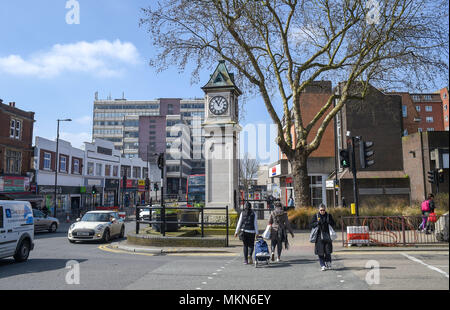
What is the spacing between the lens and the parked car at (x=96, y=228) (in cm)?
1573

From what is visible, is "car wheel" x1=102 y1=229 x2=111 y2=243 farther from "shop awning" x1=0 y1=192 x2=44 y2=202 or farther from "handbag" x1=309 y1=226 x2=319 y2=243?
"shop awning" x1=0 y1=192 x2=44 y2=202

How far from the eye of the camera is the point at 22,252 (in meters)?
10.6

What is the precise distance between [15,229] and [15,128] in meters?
28.9

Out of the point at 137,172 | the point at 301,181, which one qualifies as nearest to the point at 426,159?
the point at 301,181

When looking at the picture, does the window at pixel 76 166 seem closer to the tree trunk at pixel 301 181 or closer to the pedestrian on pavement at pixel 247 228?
the tree trunk at pixel 301 181

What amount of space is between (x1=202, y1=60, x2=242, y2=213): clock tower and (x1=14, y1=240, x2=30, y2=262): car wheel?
25.0 ft

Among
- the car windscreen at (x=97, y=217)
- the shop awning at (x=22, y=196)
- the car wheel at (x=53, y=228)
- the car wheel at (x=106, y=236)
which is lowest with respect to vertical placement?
the car wheel at (x=53, y=228)

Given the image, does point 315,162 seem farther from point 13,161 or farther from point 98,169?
point 98,169

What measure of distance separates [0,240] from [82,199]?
1570 inches

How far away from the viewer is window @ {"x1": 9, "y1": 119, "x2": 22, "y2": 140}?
34.5m

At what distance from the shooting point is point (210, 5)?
19797 mm

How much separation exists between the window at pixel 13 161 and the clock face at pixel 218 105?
83.6 ft

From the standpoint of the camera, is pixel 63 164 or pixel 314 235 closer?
pixel 314 235

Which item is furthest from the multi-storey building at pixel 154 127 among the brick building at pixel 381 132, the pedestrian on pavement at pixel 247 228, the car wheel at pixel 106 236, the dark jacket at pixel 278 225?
the pedestrian on pavement at pixel 247 228
